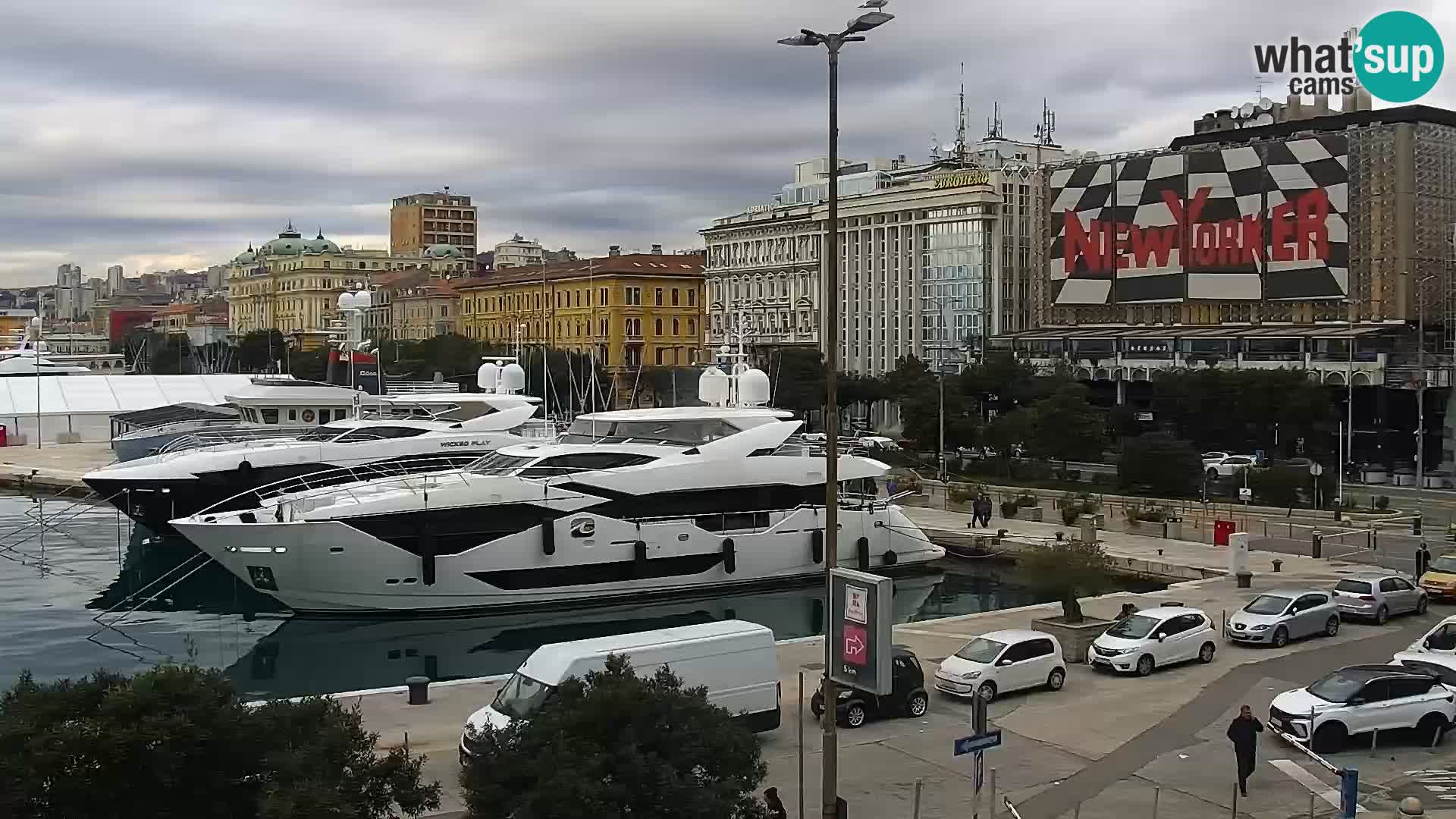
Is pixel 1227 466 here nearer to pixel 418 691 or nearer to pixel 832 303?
pixel 418 691

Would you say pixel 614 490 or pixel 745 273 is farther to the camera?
pixel 745 273

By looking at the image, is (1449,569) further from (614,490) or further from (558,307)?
(558,307)

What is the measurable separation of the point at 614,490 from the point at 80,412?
62.5 metres

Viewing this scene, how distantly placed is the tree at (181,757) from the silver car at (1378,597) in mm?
20936

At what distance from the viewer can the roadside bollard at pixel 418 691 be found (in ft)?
69.1

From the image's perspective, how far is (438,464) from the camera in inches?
1713

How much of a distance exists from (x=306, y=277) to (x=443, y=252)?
32212mm

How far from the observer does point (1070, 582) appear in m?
25.3

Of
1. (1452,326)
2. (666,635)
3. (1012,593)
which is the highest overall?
(1452,326)

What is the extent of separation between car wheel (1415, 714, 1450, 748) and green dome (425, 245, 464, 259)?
601 feet

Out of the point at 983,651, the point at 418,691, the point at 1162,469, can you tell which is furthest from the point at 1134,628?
the point at 1162,469

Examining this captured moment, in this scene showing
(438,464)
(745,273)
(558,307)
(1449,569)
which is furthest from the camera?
(558,307)

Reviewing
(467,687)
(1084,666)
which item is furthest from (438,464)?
(1084,666)

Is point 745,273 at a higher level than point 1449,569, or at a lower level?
higher
